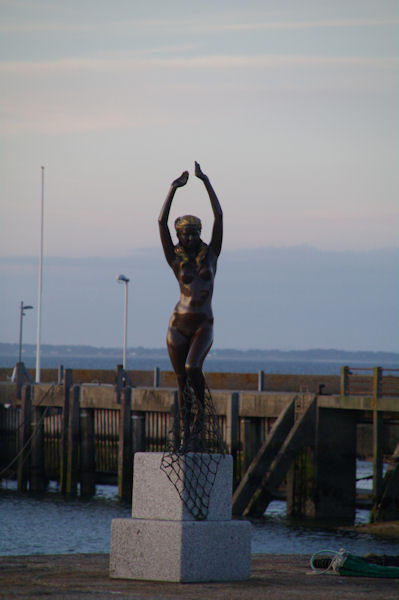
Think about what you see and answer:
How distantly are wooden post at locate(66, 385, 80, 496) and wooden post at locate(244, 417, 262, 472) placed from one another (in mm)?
6559

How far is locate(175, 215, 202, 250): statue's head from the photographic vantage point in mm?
12477

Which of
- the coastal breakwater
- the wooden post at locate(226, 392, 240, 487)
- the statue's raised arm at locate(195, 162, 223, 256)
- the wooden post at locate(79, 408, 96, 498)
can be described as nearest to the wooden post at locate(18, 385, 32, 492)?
the coastal breakwater

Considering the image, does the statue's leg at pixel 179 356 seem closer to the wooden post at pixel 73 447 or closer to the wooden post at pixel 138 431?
the wooden post at pixel 138 431

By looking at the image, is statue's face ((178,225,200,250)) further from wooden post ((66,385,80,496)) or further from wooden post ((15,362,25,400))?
wooden post ((15,362,25,400))

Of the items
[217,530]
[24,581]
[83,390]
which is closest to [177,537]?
[217,530]

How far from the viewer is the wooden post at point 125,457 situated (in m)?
32.3

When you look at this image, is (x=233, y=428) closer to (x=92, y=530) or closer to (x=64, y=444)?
(x=92, y=530)

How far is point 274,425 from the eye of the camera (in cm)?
2867

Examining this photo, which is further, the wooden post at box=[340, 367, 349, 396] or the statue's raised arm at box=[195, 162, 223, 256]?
the wooden post at box=[340, 367, 349, 396]

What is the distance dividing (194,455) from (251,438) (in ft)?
60.7

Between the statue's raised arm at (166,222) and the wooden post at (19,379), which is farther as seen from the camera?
the wooden post at (19,379)

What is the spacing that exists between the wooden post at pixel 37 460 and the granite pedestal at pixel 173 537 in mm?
24505

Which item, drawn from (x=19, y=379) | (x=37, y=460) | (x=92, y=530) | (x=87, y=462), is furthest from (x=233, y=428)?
(x=19, y=379)

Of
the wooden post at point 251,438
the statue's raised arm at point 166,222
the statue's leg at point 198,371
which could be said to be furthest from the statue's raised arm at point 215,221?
the wooden post at point 251,438
